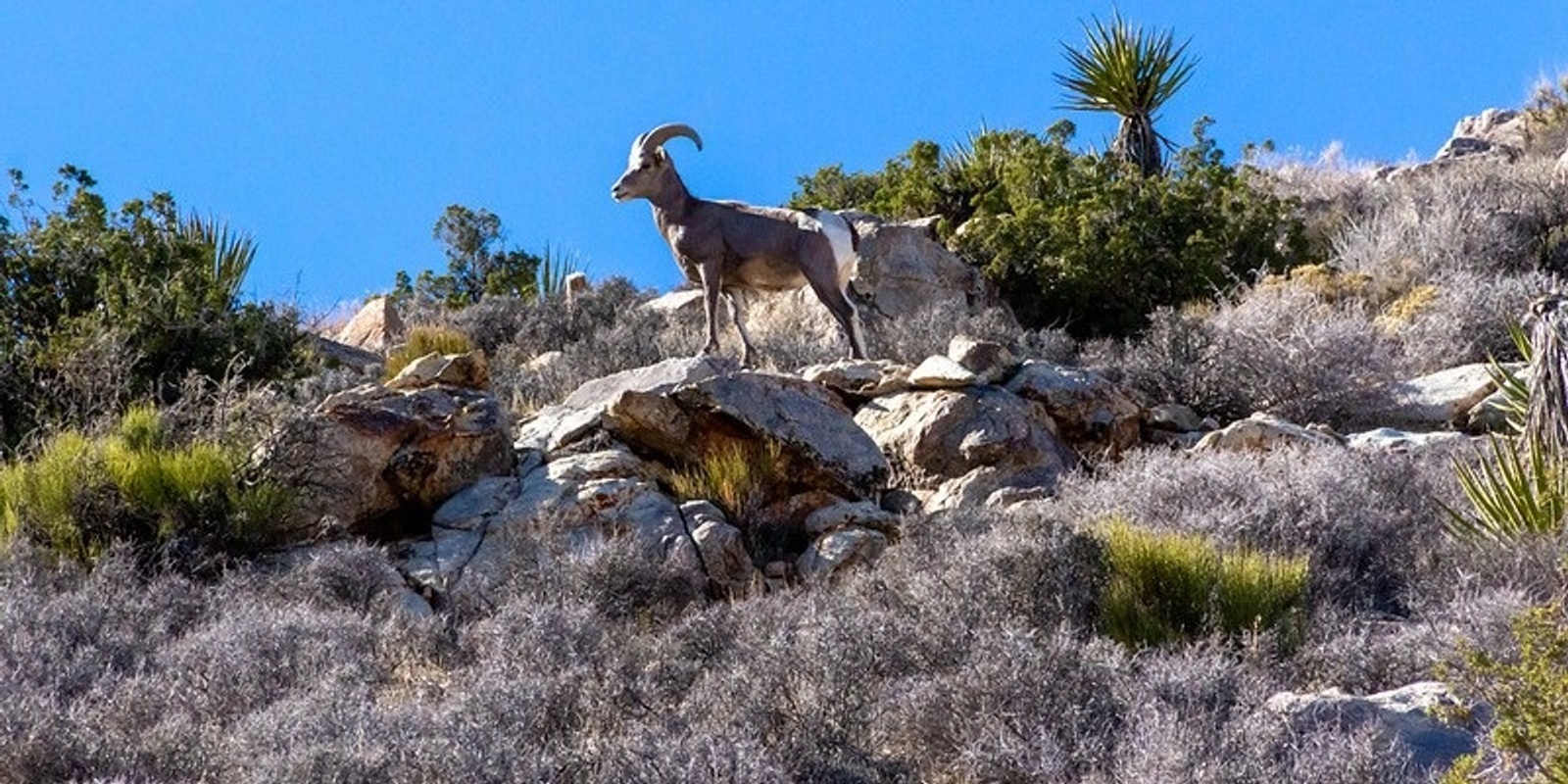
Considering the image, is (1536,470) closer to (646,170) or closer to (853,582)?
(853,582)

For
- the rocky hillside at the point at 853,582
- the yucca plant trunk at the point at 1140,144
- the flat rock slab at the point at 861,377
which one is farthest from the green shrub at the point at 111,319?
the yucca plant trunk at the point at 1140,144

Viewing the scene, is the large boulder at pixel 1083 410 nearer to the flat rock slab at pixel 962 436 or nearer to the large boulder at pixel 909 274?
the flat rock slab at pixel 962 436

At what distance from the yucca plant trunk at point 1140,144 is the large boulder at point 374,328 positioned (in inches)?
337

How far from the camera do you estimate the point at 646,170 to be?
14.2 m

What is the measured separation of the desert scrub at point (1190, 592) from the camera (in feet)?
24.8

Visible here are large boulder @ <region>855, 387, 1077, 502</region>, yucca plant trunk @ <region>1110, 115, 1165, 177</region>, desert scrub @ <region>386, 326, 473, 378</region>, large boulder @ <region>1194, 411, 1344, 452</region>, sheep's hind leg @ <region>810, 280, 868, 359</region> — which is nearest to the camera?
large boulder @ <region>1194, 411, 1344, 452</region>

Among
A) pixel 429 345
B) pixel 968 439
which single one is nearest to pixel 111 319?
pixel 429 345

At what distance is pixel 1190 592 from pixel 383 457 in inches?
192

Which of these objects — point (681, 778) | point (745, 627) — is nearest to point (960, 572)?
point (745, 627)

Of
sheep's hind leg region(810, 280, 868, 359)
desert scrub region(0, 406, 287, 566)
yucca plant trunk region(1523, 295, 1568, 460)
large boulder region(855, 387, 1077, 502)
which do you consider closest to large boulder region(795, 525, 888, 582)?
large boulder region(855, 387, 1077, 502)

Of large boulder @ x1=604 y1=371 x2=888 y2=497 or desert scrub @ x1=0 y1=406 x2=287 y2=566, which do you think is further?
large boulder @ x1=604 y1=371 x2=888 y2=497

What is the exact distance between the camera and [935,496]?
1097 cm

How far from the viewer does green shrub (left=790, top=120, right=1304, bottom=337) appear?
17.9 meters

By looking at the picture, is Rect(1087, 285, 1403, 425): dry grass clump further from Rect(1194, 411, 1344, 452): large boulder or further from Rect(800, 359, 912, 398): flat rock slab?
Rect(800, 359, 912, 398): flat rock slab
